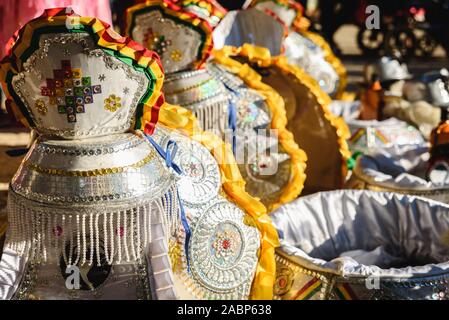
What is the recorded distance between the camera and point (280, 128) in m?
2.58

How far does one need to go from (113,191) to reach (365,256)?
1092mm

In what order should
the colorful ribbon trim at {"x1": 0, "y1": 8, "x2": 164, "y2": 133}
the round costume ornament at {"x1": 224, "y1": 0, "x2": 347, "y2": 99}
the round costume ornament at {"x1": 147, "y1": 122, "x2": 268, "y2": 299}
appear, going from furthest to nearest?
the round costume ornament at {"x1": 224, "y1": 0, "x2": 347, "y2": 99}
the round costume ornament at {"x1": 147, "y1": 122, "x2": 268, "y2": 299}
the colorful ribbon trim at {"x1": 0, "y1": 8, "x2": 164, "y2": 133}

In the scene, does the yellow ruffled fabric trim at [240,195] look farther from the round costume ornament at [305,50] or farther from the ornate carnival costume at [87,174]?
the round costume ornament at [305,50]

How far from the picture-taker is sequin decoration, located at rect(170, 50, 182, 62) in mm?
2162

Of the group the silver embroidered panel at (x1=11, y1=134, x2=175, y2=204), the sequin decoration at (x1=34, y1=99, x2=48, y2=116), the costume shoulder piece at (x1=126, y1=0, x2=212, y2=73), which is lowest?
the silver embroidered panel at (x1=11, y1=134, x2=175, y2=204)

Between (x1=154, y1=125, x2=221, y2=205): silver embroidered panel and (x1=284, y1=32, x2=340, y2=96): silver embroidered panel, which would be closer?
(x1=154, y1=125, x2=221, y2=205): silver embroidered panel

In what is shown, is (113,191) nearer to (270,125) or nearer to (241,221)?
(241,221)

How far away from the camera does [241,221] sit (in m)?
1.77

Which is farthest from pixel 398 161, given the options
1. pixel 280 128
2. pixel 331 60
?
pixel 331 60

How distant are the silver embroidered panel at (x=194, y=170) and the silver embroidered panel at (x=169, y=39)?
1.51 feet

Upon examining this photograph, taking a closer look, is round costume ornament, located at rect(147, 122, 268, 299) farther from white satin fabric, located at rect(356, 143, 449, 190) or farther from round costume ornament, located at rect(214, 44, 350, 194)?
round costume ornament, located at rect(214, 44, 350, 194)

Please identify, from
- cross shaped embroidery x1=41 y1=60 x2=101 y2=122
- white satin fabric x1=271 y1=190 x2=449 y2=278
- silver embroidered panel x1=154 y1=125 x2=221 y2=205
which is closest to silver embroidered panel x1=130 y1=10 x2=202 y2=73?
silver embroidered panel x1=154 y1=125 x2=221 y2=205

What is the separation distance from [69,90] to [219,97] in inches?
38.8

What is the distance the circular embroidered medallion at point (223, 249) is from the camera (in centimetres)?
164
